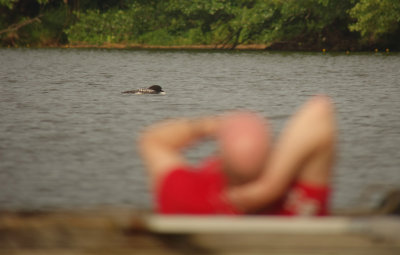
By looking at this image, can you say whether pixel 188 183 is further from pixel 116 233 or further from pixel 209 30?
pixel 209 30

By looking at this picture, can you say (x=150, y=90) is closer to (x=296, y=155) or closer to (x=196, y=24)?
(x=296, y=155)

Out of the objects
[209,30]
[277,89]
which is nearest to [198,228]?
[277,89]

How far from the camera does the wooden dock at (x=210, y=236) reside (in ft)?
13.7

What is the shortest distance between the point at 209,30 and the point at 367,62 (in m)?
20.0

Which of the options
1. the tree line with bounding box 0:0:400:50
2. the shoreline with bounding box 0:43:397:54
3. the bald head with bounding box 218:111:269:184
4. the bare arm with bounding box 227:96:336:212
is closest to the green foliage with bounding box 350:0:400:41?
the tree line with bounding box 0:0:400:50

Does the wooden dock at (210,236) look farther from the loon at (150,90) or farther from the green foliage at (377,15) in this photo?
the green foliage at (377,15)

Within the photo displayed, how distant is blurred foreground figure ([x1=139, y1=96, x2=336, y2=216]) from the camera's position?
4.24 m

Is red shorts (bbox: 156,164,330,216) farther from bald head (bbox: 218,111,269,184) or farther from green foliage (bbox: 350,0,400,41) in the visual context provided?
green foliage (bbox: 350,0,400,41)

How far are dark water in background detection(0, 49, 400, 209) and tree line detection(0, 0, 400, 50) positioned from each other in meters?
12.7

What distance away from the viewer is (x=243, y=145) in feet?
13.7

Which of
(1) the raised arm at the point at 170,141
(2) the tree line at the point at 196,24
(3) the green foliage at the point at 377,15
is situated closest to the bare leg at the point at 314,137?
(1) the raised arm at the point at 170,141

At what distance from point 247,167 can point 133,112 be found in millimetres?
14721

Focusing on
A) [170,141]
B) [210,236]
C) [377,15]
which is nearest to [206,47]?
[377,15]

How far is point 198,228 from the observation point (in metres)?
4.15
